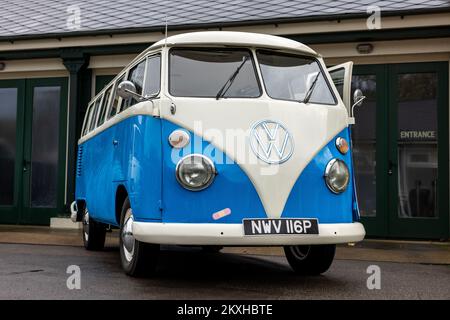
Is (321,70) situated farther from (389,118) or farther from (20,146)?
(20,146)

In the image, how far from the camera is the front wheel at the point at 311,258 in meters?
5.88

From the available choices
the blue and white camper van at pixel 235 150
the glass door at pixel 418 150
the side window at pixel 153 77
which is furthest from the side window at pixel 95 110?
the glass door at pixel 418 150

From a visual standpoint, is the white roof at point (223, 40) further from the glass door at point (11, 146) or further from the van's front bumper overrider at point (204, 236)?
the glass door at point (11, 146)

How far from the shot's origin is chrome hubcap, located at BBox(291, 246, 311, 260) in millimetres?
6184

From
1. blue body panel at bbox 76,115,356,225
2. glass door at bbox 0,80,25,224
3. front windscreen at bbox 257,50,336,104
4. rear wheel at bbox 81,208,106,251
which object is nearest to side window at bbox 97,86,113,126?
rear wheel at bbox 81,208,106,251

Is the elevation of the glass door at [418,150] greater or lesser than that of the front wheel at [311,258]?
greater

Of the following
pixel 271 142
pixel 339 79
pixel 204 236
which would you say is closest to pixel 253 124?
pixel 271 142

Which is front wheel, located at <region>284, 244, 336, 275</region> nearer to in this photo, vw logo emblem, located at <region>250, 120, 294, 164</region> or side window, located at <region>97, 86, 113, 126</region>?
vw logo emblem, located at <region>250, 120, 294, 164</region>

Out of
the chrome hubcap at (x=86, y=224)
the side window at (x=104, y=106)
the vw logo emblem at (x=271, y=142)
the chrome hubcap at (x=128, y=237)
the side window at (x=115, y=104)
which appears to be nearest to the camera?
the vw logo emblem at (x=271, y=142)

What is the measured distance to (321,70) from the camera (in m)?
5.93

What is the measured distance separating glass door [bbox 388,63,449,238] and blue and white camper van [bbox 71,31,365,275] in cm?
459

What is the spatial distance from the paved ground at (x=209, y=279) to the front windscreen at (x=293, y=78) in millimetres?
1747
